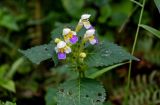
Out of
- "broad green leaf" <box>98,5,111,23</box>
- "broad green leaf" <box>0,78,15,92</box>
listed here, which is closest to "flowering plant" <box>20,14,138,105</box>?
"broad green leaf" <box>0,78,15,92</box>

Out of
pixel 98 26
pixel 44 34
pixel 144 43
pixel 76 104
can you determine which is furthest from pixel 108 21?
pixel 76 104

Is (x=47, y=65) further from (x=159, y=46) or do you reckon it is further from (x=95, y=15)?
(x=159, y=46)

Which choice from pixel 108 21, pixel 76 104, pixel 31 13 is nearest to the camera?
pixel 76 104

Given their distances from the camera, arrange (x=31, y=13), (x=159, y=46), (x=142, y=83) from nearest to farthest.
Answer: (x=142, y=83) → (x=159, y=46) → (x=31, y=13)

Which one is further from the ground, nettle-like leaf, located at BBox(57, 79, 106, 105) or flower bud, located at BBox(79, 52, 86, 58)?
flower bud, located at BBox(79, 52, 86, 58)

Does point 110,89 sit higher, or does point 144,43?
point 144,43

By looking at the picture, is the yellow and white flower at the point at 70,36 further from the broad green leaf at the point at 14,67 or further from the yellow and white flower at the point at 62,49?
the broad green leaf at the point at 14,67

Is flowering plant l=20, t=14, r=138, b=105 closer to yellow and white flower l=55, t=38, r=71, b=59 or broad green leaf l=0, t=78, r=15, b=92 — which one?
yellow and white flower l=55, t=38, r=71, b=59
